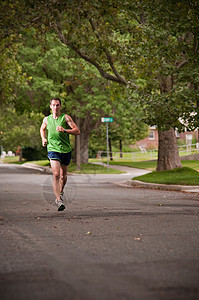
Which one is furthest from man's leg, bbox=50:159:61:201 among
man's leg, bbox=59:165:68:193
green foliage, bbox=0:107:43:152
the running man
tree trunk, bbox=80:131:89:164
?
green foliage, bbox=0:107:43:152

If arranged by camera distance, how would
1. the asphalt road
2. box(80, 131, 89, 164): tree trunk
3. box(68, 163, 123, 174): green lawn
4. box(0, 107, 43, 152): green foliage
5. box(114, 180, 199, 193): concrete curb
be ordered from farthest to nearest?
1. box(0, 107, 43, 152): green foliage
2. box(80, 131, 89, 164): tree trunk
3. box(68, 163, 123, 174): green lawn
4. box(114, 180, 199, 193): concrete curb
5. the asphalt road

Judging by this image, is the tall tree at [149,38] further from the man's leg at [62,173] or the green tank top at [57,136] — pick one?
the man's leg at [62,173]

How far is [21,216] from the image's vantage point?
9.78 metres

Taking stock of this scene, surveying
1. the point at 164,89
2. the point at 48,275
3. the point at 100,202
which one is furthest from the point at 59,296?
the point at 164,89

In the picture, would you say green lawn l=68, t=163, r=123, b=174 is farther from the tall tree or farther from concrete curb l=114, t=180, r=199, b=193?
concrete curb l=114, t=180, r=199, b=193

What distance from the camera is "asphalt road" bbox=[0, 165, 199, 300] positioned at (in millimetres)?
4480

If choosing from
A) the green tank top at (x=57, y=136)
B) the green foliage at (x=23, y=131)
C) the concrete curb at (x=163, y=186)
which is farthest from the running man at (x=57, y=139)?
the green foliage at (x=23, y=131)

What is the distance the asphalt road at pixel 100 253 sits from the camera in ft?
14.7

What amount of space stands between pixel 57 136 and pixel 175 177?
396 inches

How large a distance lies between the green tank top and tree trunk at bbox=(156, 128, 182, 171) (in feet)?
44.9

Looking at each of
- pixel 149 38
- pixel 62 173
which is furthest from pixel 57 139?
pixel 149 38

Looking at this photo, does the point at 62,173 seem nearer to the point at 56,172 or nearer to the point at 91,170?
the point at 56,172

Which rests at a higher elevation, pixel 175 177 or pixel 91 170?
pixel 175 177

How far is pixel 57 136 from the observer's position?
10.3 metres
